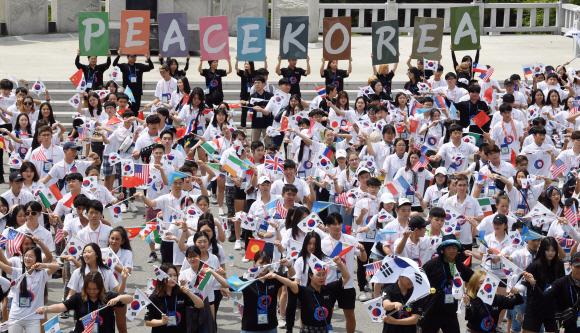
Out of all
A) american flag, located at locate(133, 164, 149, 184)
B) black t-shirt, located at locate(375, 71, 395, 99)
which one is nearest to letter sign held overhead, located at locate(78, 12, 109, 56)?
black t-shirt, located at locate(375, 71, 395, 99)

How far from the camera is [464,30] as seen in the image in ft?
63.0

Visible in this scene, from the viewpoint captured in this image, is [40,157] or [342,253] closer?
[342,253]

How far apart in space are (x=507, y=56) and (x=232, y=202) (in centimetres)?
1617

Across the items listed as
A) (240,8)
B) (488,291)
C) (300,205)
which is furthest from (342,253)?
(240,8)

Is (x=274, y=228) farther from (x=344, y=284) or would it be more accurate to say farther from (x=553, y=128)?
A: (x=553, y=128)

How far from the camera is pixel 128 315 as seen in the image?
869 centimetres

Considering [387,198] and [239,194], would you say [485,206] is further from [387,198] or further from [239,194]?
[239,194]

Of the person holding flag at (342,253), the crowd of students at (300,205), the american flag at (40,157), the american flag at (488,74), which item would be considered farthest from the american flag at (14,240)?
the american flag at (488,74)

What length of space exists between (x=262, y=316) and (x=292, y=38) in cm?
1021

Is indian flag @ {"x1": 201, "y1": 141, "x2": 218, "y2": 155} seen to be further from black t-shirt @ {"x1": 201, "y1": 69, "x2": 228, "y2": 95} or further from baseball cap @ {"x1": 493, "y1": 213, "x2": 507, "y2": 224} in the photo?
baseball cap @ {"x1": 493, "y1": 213, "x2": 507, "y2": 224}

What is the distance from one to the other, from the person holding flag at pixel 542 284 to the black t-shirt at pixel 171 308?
3.68m

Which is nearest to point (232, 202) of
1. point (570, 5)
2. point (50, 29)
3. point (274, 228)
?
point (274, 228)

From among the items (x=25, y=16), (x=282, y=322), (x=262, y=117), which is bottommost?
(x=282, y=322)

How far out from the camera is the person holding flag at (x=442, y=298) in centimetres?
901
